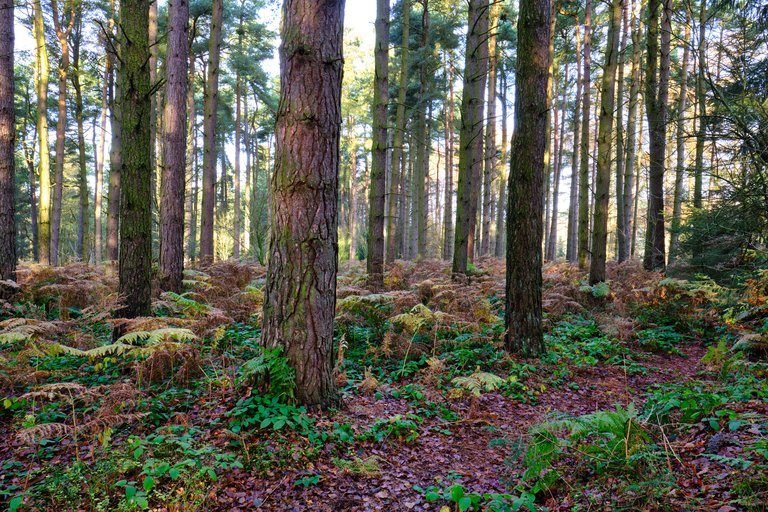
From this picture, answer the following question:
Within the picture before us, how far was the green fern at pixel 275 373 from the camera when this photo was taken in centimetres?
392

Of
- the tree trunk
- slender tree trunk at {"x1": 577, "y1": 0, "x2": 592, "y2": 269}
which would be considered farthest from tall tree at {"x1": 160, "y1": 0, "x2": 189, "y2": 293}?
slender tree trunk at {"x1": 577, "y1": 0, "x2": 592, "y2": 269}

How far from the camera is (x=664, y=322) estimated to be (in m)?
8.37

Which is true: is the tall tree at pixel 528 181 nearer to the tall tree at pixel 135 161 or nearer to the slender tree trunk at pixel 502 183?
the tall tree at pixel 135 161

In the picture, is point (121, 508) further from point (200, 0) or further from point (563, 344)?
point (200, 0)

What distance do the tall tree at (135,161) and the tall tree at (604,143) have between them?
9.09 meters

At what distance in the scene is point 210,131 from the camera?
41.9 ft

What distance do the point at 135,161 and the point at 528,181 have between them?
5.27 m

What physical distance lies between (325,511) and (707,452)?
2.80 metres

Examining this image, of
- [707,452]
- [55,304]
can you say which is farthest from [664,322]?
[55,304]

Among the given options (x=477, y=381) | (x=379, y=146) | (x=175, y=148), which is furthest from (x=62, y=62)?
(x=477, y=381)

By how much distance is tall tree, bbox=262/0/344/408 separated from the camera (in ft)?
12.8

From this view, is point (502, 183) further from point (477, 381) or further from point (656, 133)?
point (477, 381)

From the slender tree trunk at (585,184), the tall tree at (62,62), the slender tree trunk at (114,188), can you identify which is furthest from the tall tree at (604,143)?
the tall tree at (62,62)

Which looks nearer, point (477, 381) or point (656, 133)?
point (477, 381)
